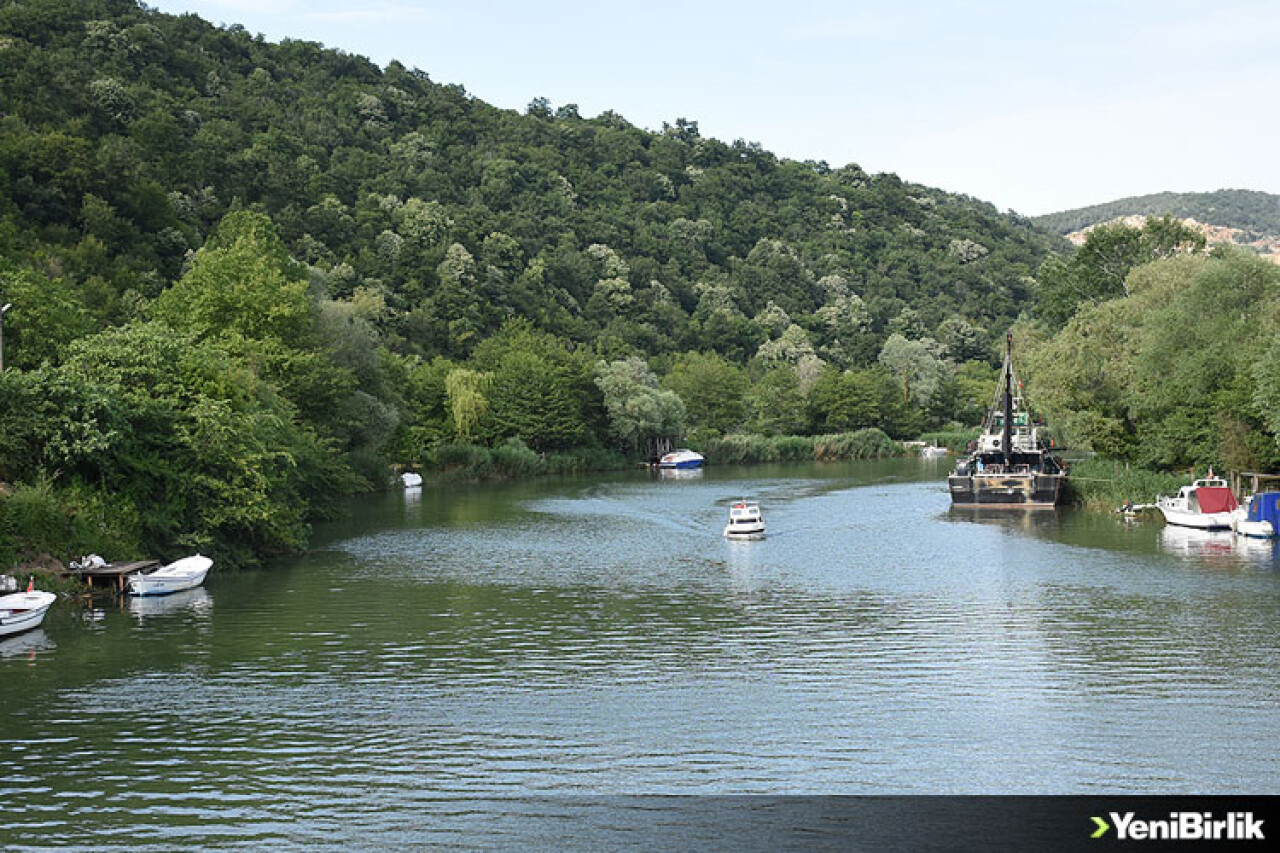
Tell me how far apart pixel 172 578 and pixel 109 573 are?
1.95 meters

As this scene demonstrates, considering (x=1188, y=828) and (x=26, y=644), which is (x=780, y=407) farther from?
(x=1188, y=828)

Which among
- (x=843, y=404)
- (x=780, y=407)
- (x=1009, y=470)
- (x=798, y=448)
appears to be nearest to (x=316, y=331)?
(x=1009, y=470)

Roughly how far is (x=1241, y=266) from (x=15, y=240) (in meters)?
73.1

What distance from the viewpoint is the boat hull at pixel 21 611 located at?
3266cm

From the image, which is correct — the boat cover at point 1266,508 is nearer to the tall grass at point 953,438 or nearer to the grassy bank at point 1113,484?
the grassy bank at point 1113,484

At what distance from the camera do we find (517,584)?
4444cm

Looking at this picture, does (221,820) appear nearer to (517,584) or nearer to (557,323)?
(517,584)

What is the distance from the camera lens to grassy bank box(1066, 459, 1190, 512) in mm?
66188

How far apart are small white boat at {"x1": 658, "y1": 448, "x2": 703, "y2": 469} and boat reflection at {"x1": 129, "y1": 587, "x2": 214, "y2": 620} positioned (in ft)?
276

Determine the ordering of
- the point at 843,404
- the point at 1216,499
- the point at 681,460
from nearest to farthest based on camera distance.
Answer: the point at 1216,499 → the point at 681,460 → the point at 843,404

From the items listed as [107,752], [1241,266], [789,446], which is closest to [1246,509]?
[1241,266]

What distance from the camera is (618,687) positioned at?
1086 inches

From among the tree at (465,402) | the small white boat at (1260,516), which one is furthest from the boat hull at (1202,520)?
the tree at (465,402)

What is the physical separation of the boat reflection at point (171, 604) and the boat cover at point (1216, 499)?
45515mm
